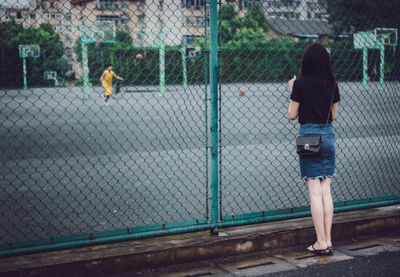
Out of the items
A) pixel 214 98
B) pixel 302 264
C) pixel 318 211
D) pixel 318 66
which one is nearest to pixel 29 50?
pixel 214 98

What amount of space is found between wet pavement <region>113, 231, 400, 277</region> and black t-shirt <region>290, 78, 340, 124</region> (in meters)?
1.13

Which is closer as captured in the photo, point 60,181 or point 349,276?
point 349,276

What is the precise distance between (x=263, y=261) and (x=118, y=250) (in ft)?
3.85

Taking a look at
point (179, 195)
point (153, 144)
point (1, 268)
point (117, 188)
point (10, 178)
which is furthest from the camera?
point (153, 144)

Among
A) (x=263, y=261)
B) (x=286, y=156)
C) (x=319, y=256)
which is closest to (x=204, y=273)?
(x=263, y=261)

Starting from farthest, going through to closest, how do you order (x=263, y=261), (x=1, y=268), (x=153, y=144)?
(x=153, y=144) → (x=263, y=261) → (x=1, y=268)

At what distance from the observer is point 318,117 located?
3.44 meters

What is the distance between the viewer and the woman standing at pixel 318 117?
338 cm

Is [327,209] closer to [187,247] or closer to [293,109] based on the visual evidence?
[293,109]

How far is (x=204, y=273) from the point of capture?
3.23m

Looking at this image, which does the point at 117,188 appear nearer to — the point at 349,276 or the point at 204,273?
the point at 204,273

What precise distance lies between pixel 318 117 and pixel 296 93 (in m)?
0.27

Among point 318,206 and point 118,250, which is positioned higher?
point 318,206

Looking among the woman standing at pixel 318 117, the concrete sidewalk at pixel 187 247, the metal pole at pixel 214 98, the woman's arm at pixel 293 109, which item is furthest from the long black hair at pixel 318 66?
the concrete sidewalk at pixel 187 247
